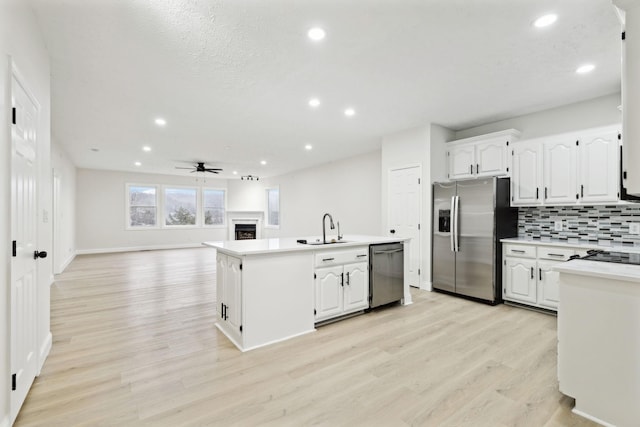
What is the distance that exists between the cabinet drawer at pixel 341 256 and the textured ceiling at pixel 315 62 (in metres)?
1.93

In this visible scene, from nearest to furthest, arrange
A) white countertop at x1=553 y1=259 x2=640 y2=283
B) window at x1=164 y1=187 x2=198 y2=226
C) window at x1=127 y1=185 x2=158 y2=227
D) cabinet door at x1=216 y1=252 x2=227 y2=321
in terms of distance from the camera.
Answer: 1. white countertop at x1=553 y1=259 x2=640 y2=283
2. cabinet door at x1=216 y1=252 x2=227 y2=321
3. window at x1=127 y1=185 x2=158 y2=227
4. window at x1=164 y1=187 x2=198 y2=226

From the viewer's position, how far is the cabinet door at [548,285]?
11.8 feet

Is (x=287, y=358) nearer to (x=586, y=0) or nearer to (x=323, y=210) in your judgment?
(x=586, y=0)

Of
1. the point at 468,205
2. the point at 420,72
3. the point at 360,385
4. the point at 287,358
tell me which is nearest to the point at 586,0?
the point at 420,72

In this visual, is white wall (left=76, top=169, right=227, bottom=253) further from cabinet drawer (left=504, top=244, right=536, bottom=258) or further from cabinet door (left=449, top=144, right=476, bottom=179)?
cabinet drawer (left=504, top=244, right=536, bottom=258)

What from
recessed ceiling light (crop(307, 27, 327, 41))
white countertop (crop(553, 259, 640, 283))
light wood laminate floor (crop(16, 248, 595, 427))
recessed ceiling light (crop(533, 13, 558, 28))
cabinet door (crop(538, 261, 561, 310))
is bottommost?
light wood laminate floor (crop(16, 248, 595, 427))

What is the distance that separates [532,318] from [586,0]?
3224 millimetres

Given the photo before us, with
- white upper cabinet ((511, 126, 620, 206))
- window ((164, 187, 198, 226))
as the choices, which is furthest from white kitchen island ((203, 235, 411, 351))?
window ((164, 187, 198, 226))

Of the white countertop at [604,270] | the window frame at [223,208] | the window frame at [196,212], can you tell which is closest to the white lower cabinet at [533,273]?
the white countertop at [604,270]

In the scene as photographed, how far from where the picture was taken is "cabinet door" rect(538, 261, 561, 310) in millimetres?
3611

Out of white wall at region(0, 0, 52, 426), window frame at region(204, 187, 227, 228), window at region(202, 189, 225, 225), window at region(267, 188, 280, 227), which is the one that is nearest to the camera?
white wall at region(0, 0, 52, 426)

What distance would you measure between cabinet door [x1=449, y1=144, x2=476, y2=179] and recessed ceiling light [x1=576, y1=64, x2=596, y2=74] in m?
1.66

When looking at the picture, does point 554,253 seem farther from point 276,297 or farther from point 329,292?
point 276,297

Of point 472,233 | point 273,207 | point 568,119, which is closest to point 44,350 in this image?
point 472,233
